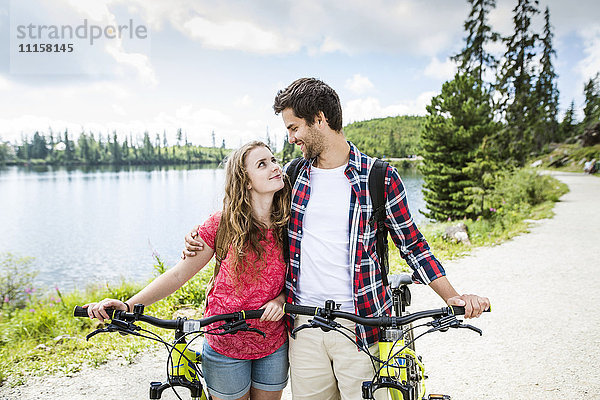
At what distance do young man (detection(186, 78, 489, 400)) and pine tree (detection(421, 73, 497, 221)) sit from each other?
52.6 ft

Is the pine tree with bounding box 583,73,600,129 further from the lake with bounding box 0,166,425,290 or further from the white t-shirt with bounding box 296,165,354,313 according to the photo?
the white t-shirt with bounding box 296,165,354,313

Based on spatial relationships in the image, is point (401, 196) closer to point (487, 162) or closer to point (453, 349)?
point (453, 349)

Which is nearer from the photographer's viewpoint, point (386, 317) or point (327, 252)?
point (386, 317)

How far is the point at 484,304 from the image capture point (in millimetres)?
1883

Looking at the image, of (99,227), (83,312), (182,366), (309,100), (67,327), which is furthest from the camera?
(99,227)

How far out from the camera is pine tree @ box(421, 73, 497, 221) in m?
17.7

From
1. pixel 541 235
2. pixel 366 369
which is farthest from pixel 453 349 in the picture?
pixel 541 235

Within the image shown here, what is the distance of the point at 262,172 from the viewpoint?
2.26 m

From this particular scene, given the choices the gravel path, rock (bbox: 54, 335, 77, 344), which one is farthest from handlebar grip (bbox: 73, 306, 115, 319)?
rock (bbox: 54, 335, 77, 344)

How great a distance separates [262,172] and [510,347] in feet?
13.2

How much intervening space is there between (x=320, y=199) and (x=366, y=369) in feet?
2.98

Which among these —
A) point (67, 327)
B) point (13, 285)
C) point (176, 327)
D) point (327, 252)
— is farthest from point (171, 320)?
point (13, 285)

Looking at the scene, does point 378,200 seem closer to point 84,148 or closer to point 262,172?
point 262,172

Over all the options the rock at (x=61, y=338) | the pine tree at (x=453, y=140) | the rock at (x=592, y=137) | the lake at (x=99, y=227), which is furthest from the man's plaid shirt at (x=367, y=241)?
the rock at (x=592, y=137)
